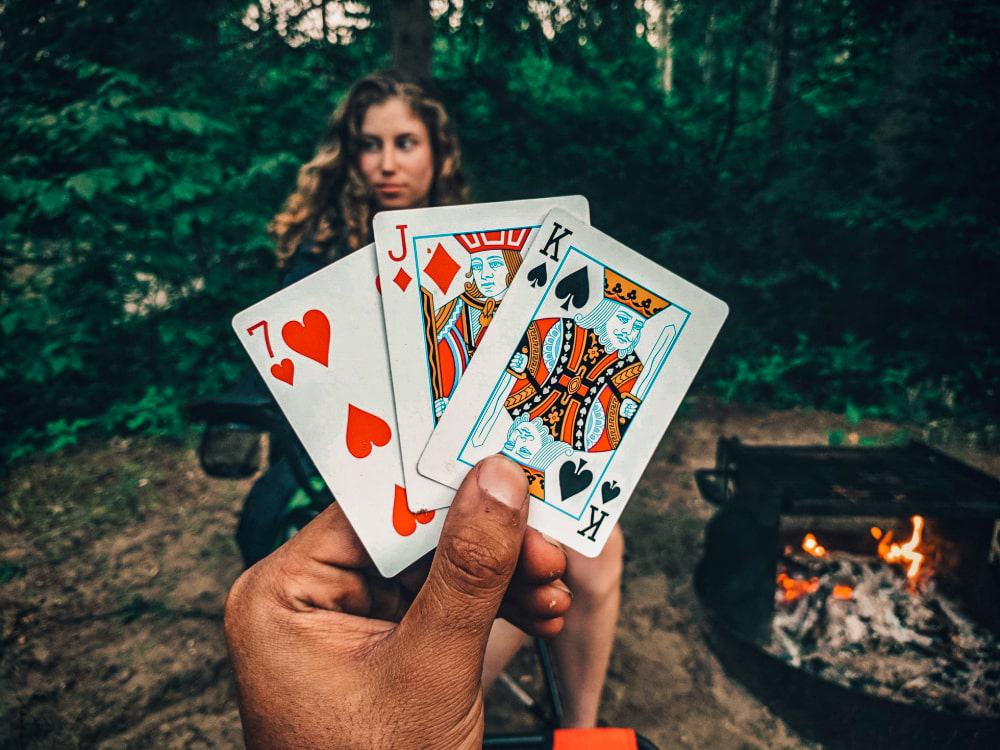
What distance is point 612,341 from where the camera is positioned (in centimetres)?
128

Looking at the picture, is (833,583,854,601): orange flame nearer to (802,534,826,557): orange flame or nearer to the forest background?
(802,534,826,557): orange flame

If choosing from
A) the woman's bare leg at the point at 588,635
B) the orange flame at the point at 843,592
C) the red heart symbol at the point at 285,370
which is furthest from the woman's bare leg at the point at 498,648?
the orange flame at the point at 843,592

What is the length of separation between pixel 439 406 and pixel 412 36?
3.72m

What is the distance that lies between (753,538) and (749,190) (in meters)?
3.99

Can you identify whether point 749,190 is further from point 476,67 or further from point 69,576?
point 69,576

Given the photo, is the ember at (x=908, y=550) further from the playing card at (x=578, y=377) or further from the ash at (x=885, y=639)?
the playing card at (x=578, y=377)

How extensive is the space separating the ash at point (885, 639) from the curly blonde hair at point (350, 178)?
87.7 inches

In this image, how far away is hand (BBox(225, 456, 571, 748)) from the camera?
77cm

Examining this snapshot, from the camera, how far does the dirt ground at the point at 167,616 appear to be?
1.76m

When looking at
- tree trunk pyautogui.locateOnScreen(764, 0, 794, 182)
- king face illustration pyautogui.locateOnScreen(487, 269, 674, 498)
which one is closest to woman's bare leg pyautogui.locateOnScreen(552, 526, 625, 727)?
king face illustration pyautogui.locateOnScreen(487, 269, 674, 498)

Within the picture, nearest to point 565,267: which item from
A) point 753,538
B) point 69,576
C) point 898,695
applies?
point 753,538

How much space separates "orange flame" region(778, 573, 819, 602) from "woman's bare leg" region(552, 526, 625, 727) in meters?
0.73

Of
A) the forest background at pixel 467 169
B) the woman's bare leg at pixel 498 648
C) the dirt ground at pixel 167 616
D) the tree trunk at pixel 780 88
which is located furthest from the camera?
the tree trunk at pixel 780 88

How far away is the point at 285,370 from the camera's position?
4.24ft
